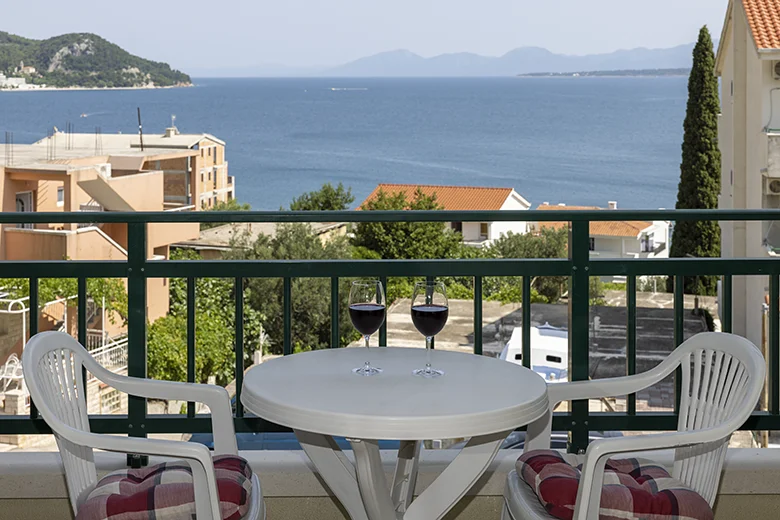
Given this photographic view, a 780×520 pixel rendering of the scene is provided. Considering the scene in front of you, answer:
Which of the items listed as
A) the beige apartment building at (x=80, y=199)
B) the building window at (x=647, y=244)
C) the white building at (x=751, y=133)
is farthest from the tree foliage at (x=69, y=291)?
the building window at (x=647, y=244)

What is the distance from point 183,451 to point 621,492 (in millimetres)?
857

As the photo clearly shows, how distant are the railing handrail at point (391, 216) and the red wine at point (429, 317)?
60 cm

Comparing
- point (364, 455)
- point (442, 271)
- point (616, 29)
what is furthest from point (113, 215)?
point (616, 29)

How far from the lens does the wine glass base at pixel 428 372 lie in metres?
1.85

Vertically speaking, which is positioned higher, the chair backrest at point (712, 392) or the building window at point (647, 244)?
the chair backrest at point (712, 392)

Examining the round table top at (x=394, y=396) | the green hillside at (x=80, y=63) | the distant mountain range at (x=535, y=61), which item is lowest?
the round table top at (x=394, y=396)

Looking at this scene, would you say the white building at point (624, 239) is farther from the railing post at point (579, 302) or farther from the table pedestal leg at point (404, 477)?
the table pedestal leg at point (404, 477)

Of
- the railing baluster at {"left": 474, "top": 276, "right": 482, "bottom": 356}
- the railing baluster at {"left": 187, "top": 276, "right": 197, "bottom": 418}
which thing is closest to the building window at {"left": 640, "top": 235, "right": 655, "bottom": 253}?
the railing baluster at {"left": 474, "top": 276, "right": 482, "bottom": 356}

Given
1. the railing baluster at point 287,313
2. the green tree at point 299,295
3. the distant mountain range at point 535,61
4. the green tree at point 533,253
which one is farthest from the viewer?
the distant mountain range at point 535,61

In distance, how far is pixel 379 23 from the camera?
8300cm

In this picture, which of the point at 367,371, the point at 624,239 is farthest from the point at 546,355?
the point at 624,239

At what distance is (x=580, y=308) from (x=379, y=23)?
8334cm

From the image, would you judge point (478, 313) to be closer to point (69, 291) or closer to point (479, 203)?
point (69, 291)

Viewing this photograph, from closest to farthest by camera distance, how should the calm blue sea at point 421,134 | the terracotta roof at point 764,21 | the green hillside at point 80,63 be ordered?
the terracotta roof at point 764,21 < the calm blue sea at point 421,134 < the green hillside at point 80,63
